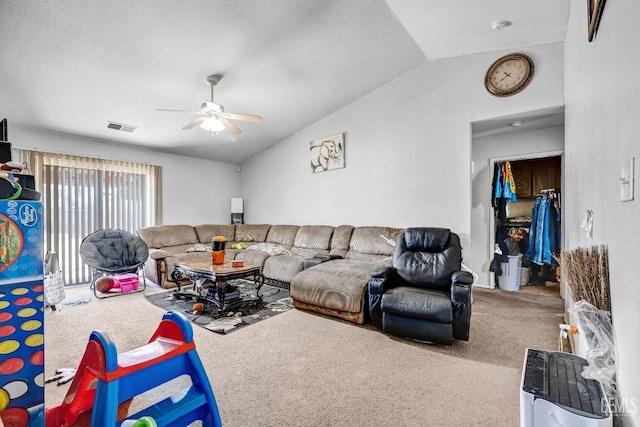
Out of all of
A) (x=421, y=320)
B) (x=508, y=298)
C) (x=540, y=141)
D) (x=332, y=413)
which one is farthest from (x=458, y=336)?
(x=540, y=141)

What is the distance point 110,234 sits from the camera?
4375 mm

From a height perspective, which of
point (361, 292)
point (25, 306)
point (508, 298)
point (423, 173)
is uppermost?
point (423, 173)

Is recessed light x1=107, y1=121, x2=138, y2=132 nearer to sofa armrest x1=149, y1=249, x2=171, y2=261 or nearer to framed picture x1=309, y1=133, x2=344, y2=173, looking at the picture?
sofa armrest x1=149, y1=249, x2=171, y2=261

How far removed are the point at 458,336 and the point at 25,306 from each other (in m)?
2.77

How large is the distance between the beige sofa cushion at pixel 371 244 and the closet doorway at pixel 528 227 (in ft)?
5.12

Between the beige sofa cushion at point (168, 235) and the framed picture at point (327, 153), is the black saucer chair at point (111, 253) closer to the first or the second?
the beige sofa cushion at point (168, 235)

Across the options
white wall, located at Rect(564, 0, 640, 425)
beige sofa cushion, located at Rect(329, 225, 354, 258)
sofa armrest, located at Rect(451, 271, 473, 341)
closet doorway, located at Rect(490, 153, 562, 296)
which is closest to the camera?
white wall, located at Rect(564, 0, 640, 425)

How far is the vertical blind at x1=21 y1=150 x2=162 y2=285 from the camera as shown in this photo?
4.37 m

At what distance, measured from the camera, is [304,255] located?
16.2 feet

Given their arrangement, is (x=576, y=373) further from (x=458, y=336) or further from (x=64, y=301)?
(x=64, y=301)

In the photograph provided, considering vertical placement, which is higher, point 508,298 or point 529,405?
point 529,405

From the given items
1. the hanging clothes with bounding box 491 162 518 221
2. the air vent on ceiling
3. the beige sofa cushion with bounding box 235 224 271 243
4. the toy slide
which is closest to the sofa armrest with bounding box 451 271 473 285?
the toy slide

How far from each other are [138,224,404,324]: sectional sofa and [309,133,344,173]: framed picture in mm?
1096

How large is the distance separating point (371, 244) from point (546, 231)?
2542 mm
